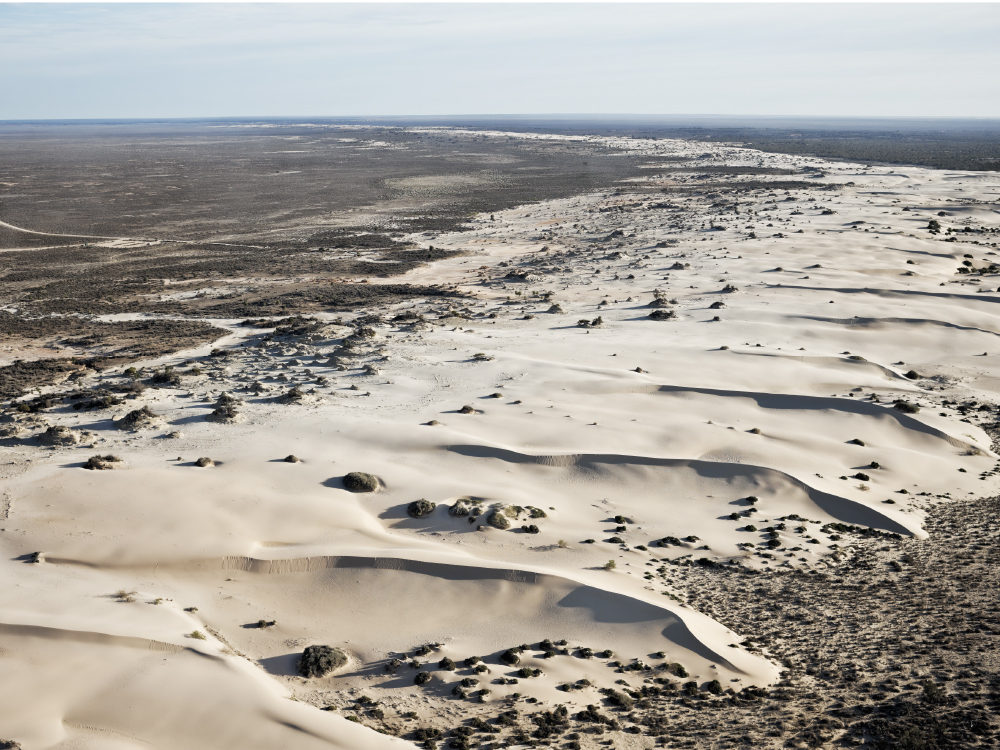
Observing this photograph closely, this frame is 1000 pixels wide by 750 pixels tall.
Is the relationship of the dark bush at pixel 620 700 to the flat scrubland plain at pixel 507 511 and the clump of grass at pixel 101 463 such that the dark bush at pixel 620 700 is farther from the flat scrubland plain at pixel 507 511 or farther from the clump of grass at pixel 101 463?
the clump of grass at pixel 101 463

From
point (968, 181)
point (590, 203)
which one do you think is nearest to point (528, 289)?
point (590, 203)

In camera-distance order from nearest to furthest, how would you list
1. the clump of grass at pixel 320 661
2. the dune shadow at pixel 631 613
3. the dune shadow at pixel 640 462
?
the clump of grass at pixel 320 661 < the dune shadow at pixel 631 613 < the dune shadow at pixel 640 462

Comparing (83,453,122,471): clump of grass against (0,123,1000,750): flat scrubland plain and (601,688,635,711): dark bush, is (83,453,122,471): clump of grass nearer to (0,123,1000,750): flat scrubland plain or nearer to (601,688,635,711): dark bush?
(0,123,1000,750): flat scrubland plain

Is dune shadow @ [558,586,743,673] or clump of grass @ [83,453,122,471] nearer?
dune shadow @ [558,586,743,673]

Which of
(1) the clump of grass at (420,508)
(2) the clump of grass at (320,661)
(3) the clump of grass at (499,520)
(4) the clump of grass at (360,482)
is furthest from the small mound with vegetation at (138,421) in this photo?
(2) the clump of grass at (320,661)

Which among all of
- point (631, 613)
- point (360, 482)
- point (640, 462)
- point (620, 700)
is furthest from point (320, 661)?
point (640, 462)

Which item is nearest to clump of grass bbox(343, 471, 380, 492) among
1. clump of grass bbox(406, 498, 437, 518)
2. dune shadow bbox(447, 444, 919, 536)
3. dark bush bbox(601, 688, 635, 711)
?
clump of grass bbox(406, 498, 437, 518)
